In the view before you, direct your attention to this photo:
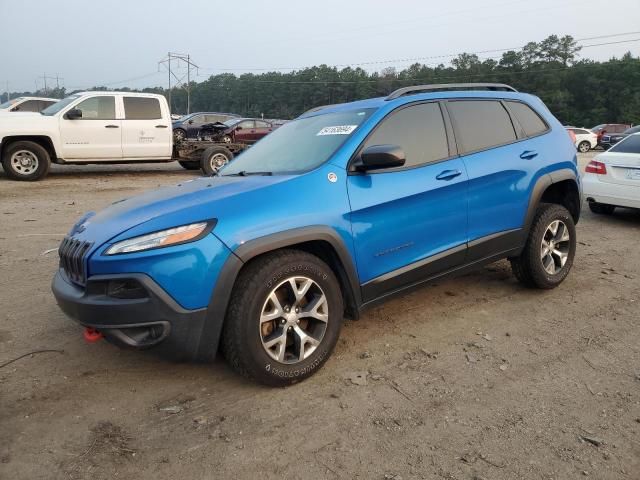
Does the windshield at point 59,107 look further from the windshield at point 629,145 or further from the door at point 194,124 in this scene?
the windshield at point 629,145

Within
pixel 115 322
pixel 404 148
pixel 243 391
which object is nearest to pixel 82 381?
pixel 115 322

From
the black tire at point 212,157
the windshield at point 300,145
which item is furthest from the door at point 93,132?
the windshield at point 300,145

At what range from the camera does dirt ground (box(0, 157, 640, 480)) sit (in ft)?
7.61

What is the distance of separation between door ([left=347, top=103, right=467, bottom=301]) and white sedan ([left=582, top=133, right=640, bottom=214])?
4.94 meters

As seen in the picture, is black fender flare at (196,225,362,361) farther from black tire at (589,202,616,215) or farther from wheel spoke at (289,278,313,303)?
black tire at (589,202,616,215)

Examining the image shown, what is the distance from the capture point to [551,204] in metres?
4.49

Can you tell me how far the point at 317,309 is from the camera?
3023mm

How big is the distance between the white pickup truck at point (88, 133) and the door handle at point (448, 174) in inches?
297

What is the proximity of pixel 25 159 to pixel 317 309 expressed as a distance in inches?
413

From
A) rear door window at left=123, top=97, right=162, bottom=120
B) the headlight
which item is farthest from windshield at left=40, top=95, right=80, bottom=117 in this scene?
the headlight

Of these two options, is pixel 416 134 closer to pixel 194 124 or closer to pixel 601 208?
pixel 601 208

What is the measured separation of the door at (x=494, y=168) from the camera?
3.85 metres

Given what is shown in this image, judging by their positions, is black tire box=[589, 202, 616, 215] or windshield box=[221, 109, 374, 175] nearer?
windshield box=[221, 109, 374, 175]

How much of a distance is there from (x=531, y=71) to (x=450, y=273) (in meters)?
77.7
